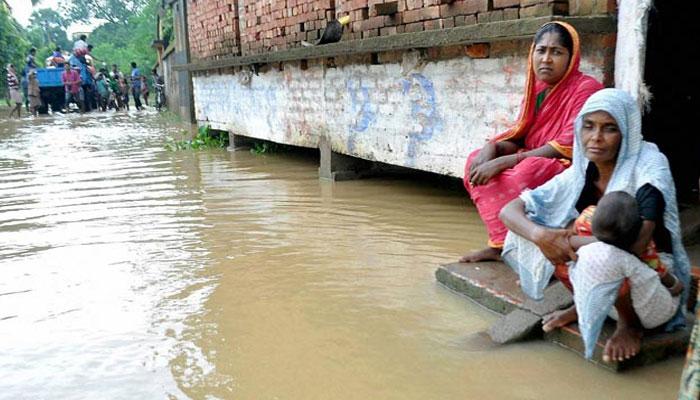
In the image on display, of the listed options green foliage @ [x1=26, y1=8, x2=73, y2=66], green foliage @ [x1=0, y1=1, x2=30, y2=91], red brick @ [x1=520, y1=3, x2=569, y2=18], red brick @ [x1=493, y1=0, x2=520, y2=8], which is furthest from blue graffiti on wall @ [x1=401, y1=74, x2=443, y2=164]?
green foliage @ [x1=26, y1=8, x2=73, y2=66]

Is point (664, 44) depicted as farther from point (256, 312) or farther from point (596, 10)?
point (256, 312)

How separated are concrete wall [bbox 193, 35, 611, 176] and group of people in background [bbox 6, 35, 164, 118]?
15.5 m

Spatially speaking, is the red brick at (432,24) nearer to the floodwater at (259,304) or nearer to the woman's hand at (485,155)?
the floodwater at (259,304)

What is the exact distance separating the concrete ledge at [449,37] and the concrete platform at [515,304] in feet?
4.58

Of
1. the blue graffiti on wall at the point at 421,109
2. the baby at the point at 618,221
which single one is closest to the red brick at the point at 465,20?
the blue graffiti on wall at the point at 421,109

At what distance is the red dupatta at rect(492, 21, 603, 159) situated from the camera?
289cm

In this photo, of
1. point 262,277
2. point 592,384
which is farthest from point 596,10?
point 262,277

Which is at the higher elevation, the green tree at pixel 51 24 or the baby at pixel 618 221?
the green tree at pixel 51 24

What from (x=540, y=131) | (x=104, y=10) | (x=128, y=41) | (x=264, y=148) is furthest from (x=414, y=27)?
(x=104, y=10)

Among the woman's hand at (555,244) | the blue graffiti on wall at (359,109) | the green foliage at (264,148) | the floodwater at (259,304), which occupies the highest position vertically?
the blue graffiti on wall at (359,109)

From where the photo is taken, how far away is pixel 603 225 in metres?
2.03

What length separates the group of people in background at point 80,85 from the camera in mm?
20391

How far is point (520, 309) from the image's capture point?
2.64 m

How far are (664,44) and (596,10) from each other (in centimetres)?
51
